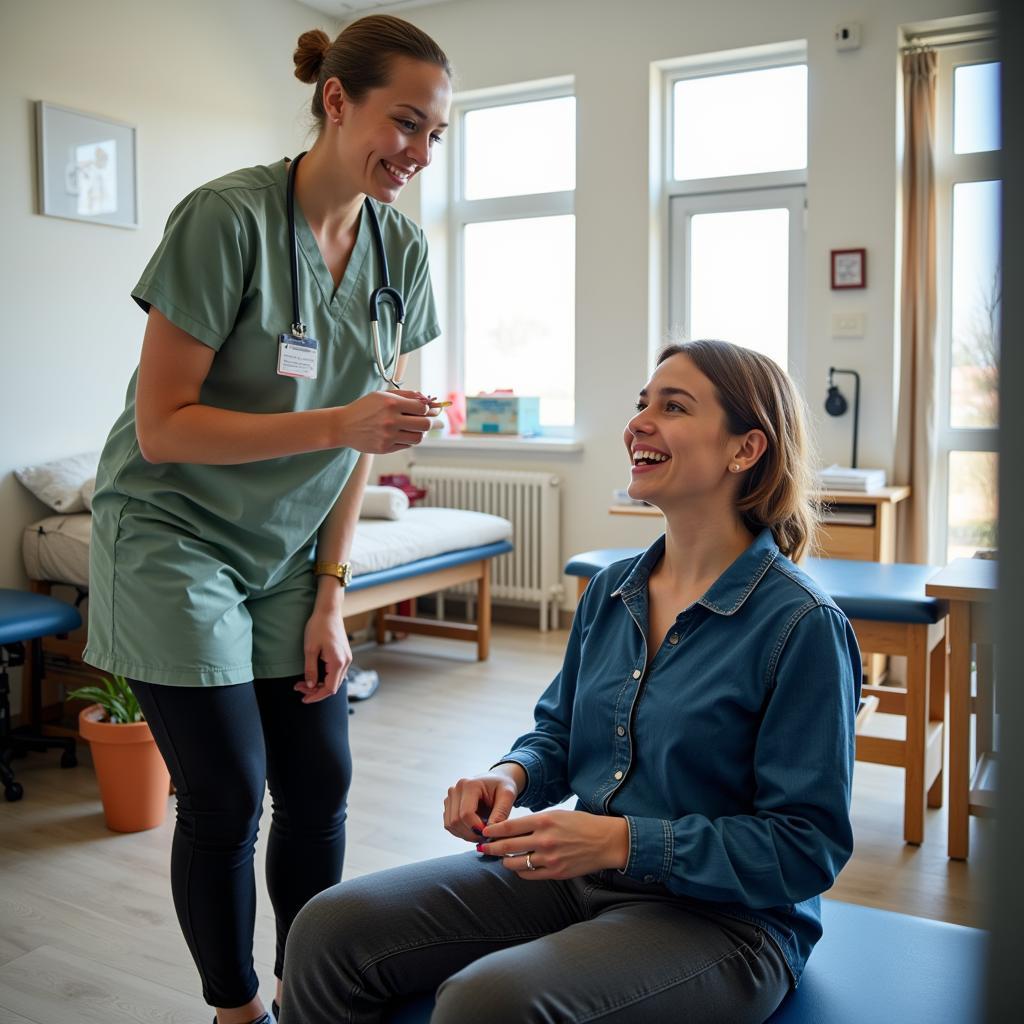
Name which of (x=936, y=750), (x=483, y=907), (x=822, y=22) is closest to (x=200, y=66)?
(x=822, y=22)

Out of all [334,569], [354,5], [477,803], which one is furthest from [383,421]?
[354,5]

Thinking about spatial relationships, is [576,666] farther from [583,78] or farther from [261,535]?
[583,78]

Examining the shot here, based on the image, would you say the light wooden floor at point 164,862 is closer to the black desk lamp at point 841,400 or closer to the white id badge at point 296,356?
the white id badge at point 296,356

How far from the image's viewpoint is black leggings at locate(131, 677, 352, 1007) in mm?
1416

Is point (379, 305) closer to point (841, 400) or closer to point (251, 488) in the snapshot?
point (251, 488)

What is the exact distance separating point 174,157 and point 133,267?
0.54 meters

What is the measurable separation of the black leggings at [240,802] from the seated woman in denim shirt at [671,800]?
0.29m

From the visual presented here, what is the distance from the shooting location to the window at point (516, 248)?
5250 millimetres

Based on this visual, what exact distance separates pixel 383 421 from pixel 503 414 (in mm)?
3918

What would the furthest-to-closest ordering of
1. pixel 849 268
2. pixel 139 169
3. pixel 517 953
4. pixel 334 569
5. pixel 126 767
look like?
pixel 849 268, pixel 139 169, pixel 126 767, pixel 334 569, pixel 517 953

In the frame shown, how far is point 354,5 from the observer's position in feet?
17.0

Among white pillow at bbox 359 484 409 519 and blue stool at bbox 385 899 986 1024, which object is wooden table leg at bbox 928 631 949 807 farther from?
white pillow at bbox 359 484 409 519

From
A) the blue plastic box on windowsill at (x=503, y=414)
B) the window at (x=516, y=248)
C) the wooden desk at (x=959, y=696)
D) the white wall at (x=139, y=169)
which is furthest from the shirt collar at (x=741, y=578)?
the window at (x=516, y=248)

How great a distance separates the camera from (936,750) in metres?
2.80
